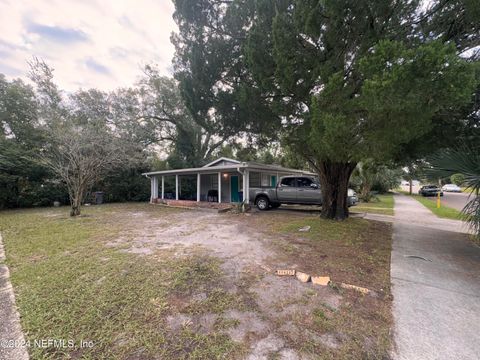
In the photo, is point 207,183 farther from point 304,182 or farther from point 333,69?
point 333,69

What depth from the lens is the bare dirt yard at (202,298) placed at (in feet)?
6.47

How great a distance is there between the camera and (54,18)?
8.05m

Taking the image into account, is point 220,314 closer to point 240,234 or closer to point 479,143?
point 240,234

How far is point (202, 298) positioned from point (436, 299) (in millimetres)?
3153

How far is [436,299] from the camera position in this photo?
2.83 m

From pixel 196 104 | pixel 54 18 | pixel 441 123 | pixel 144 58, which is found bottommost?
pixel 441 123

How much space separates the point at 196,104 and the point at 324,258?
6314 mm

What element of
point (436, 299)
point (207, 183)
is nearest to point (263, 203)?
point (207, 183)

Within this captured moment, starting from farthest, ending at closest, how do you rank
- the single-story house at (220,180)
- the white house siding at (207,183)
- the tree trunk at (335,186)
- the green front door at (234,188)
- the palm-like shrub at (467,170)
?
the white house siding at (207,183)
the green front door at (234,188)
the single-story house at (220,180)
the tree trunk at (335,186)
the palm-like shrub at (467,170)

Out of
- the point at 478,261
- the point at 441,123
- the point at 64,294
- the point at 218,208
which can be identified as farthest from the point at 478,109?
the point at 218,208

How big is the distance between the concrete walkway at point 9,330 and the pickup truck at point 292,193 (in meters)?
9.48

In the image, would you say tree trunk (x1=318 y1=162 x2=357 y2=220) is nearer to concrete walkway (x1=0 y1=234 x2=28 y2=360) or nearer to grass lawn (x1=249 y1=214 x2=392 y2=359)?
grass lawn (x1=249 y1=214 x2=392 y2=359)

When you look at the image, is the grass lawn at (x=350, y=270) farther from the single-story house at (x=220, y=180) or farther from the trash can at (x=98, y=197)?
the trash can at (x=98, y=197)

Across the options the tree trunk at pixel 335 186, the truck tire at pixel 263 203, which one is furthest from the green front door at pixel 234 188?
the tree trunk at pixel 335 186
